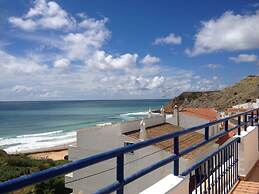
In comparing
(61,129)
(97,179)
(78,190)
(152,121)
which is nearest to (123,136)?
(97,179)

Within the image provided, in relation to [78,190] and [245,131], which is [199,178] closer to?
[245,131]

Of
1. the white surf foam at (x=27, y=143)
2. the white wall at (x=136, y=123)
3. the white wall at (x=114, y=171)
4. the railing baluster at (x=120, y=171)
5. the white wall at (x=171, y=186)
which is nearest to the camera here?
the railing baluster at (x=120, y=171)

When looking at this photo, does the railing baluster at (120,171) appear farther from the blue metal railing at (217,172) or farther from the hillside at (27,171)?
the hillside at (27,171)

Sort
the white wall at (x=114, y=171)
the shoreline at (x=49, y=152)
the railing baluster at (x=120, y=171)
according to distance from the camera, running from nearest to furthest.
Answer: the railing baluster at (x=120, y=171)
the white wall at (x=114, y=171)
the shoreline at (x=49, y=152)

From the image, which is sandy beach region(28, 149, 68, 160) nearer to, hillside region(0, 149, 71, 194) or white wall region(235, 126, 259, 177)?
hillside region(0, 149, 71, 194)

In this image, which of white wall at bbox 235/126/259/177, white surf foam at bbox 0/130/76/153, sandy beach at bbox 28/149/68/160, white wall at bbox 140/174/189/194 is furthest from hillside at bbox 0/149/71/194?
white surf foam at bbox 0/130/76/153

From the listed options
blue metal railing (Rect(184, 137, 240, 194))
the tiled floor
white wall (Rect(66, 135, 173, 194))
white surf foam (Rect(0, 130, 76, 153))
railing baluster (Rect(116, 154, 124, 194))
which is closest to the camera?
railing baluster (Rect(116, 154, 124, 194))

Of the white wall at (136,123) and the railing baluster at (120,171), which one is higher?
the railing baluster at (120,171)

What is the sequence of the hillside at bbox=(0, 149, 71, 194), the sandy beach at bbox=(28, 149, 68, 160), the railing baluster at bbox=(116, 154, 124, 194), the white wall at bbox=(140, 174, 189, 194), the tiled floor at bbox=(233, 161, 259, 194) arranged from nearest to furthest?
the railing baluster at bbox=(116, 154, 124, 194) → the white wall at bbox=(140, 174, 189, 194) → the tiled floor at bbox=(233, 161, 259, 194) → the hillside at bbox=(0, 149, 71, 194) → the sandy beach at bbox=(28, 149, 68, 160)

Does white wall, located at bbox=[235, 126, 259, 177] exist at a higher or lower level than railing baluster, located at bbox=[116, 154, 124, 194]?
lower

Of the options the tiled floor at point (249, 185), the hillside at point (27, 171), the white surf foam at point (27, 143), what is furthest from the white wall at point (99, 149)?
the white surf foam at point (27, 143)

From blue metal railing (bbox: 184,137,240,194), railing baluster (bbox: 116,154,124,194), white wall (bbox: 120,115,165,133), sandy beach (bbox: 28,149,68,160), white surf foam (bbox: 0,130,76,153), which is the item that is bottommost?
sandy beach (bbox: 28,149,68,160)

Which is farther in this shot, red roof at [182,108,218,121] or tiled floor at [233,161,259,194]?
red roof at [182,108,218,121]

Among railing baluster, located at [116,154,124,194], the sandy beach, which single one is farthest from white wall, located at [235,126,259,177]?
the sandy beach
